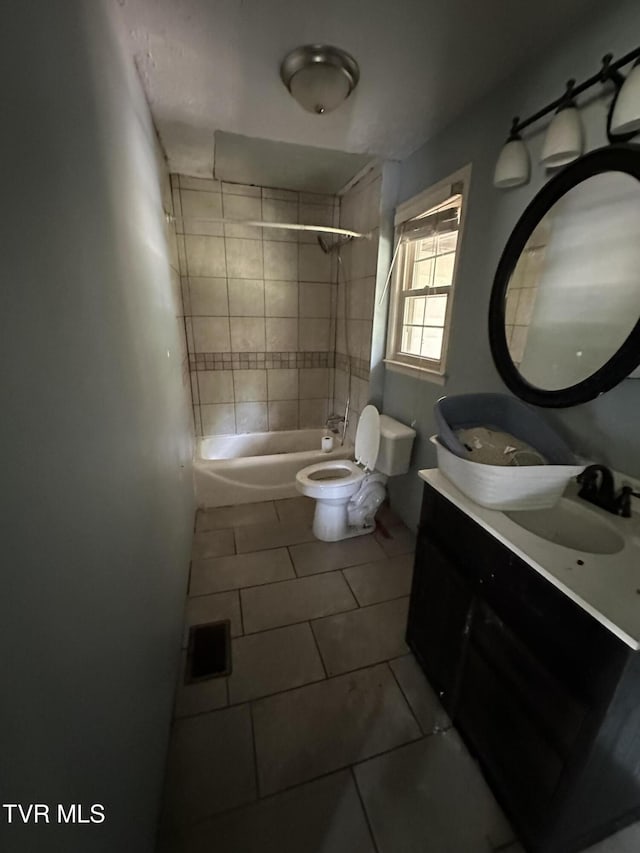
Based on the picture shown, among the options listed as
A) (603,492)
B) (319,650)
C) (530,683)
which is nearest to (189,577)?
(319,650)

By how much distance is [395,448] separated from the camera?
2059 mm

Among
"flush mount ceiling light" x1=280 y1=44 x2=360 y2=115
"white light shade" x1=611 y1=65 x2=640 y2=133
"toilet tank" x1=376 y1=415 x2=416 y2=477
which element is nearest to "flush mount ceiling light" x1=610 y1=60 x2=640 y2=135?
"white light shade" x1=611 y1=65 x2=640 y2=133

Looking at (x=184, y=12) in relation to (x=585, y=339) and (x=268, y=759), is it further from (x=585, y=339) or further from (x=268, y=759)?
(x=268, y=759)

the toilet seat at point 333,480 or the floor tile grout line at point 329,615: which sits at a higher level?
the toilet seat at point 333,480

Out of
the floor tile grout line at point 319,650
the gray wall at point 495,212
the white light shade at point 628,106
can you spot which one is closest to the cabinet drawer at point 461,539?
the gray wall at point 495,212

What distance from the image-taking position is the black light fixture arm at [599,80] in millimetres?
902

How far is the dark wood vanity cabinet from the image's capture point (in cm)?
73

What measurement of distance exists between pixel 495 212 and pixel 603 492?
1177 mm

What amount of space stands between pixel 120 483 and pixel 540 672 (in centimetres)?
116

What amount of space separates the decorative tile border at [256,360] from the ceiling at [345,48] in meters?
1.55

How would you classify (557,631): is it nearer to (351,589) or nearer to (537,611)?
(537,611)

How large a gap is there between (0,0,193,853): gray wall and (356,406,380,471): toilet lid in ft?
4.60

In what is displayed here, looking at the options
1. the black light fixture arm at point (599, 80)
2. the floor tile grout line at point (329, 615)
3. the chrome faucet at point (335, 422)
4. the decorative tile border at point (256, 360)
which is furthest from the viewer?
the chrome faucet at point (335, 422)

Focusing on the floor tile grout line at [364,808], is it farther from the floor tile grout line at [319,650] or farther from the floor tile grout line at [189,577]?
the floor tile grout line at [189,577]
